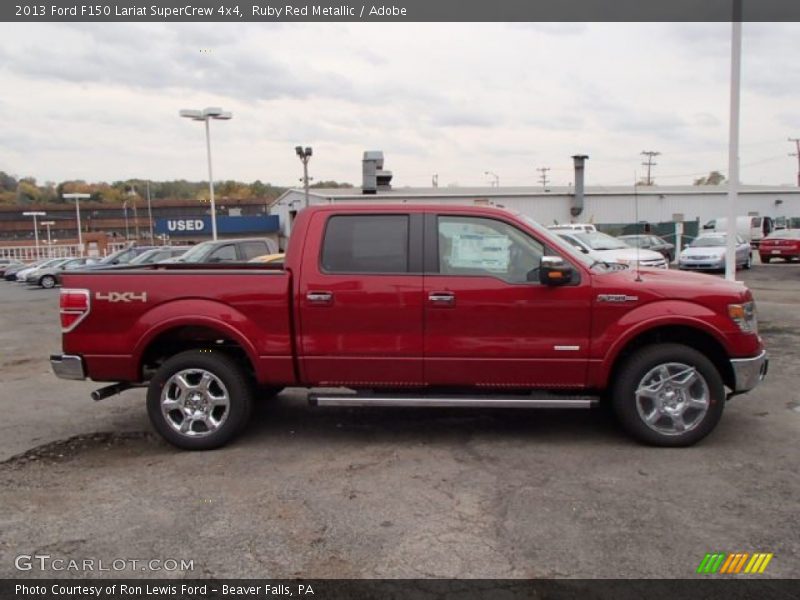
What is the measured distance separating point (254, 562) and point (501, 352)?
2439 millimetres

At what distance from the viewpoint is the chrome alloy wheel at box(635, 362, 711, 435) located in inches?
189

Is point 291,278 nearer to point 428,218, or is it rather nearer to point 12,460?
point 428,218

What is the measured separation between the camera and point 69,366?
16.6 ft

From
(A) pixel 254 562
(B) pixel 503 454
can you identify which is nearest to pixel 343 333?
(B) pixel 503 454

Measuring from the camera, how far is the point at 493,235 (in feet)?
16.4

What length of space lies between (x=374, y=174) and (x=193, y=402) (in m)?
13.7

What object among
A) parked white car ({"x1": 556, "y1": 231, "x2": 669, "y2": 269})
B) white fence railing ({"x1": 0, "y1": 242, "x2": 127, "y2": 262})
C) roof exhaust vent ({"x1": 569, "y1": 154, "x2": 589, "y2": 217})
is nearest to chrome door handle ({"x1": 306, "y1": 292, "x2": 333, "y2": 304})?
parked white car ({"x1": 556, "y1": 231, "x2": 669, "y2": 269})

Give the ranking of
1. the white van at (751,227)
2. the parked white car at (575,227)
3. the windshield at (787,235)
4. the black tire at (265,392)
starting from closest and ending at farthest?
the black tire at (265,392) < the windshield at (787,235) < the parked white car at (575,227) < the white van at (751,227)

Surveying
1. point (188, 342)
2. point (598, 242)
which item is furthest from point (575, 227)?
point (188, 342)

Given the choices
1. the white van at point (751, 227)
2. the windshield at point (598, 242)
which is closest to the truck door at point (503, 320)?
the windshield at point (598, 242)

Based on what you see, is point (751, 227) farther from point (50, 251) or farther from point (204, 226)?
point (50, 251)

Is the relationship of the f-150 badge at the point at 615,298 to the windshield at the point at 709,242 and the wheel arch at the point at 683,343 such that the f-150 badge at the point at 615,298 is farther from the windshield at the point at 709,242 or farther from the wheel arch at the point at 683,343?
the windshield at the point at 709,242

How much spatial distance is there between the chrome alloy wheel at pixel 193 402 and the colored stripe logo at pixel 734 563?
140 inches

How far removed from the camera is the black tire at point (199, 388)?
4.98 meters
